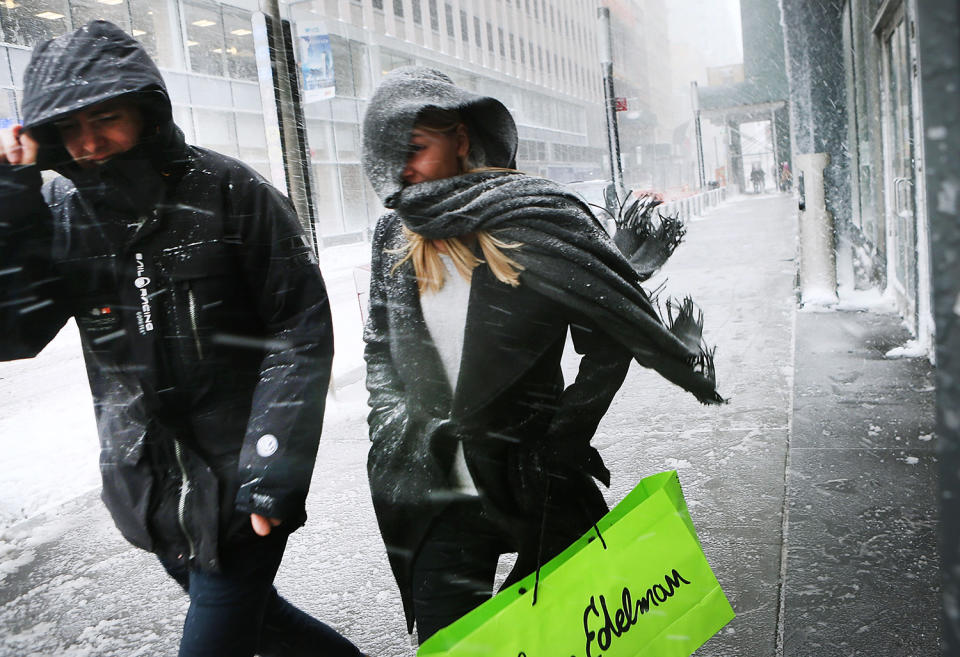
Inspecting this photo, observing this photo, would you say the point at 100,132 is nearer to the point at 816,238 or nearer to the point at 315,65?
the point at 315,65

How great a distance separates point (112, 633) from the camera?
11.7 ft

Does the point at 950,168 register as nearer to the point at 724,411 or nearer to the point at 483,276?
the point at 483,276

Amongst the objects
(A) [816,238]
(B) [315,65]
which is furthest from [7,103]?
(A) [816,238]

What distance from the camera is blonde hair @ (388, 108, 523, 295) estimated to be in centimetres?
204

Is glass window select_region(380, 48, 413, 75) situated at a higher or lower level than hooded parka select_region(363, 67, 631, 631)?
higher

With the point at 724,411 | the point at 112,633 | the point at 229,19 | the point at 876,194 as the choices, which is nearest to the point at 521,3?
the point at 229,19

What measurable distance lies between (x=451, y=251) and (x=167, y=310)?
69cm

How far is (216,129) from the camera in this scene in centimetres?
1764

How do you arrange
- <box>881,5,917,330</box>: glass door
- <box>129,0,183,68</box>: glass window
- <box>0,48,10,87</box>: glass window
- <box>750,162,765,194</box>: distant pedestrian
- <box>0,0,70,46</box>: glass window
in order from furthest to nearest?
<box>750,162,765,194</box>: distant pedestrian, <box>129,0,183,68</box>: glass window, <box>0,0,70,46</box>: glass window, <box>0,48,10,87</box>: glass window, <box>881,5,917,330</box>: glass door

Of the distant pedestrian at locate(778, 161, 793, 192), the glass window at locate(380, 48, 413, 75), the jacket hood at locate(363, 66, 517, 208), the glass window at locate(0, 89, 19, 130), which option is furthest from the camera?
the distant pedestrian at locate(778, 161, 793, 192)

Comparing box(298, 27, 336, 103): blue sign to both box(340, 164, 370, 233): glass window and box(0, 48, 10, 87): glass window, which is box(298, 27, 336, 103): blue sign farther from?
box(340, 164, 370, 233): glass window

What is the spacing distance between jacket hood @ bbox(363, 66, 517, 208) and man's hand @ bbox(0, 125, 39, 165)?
2.53 ft

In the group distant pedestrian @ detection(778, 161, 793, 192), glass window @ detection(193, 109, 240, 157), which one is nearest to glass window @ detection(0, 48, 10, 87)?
glass window @ detection(193, 109, 240, 157)

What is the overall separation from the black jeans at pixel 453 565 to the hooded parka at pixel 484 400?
0.04 meters
